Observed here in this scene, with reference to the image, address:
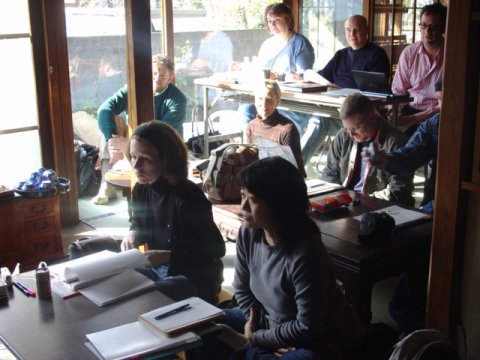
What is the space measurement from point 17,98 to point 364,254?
2.80m

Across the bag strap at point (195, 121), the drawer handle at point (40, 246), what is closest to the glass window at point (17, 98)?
the drawer handle at point (40, 246)

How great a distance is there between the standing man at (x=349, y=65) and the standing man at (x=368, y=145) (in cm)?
197

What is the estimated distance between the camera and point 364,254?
7.72 ft

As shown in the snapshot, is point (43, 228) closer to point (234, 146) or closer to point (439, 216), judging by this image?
point (234, 146)

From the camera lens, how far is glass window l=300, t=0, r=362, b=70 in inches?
266

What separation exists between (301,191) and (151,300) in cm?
57

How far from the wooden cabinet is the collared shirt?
296 cm

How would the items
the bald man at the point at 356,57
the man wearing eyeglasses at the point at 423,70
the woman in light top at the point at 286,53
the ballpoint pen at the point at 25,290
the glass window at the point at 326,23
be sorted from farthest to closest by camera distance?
the glass window at the point at 326,23 < the woman in light top at the point at 286,53 < the bald man at the point at 356,57 < the man wearing eyeglasses at the point at 423,70 < the ballpoint pen at the point at 25,290

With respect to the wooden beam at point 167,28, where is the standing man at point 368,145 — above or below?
below

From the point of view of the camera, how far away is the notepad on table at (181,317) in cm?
177

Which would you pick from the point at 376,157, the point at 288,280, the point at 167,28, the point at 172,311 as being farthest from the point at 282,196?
the point at 167,28

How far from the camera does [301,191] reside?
6.73 feet

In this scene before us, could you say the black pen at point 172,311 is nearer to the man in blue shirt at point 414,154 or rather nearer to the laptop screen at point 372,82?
the man in blue shirt at point 414,154

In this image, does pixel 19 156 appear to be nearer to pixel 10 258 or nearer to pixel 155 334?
pixel 10 258
